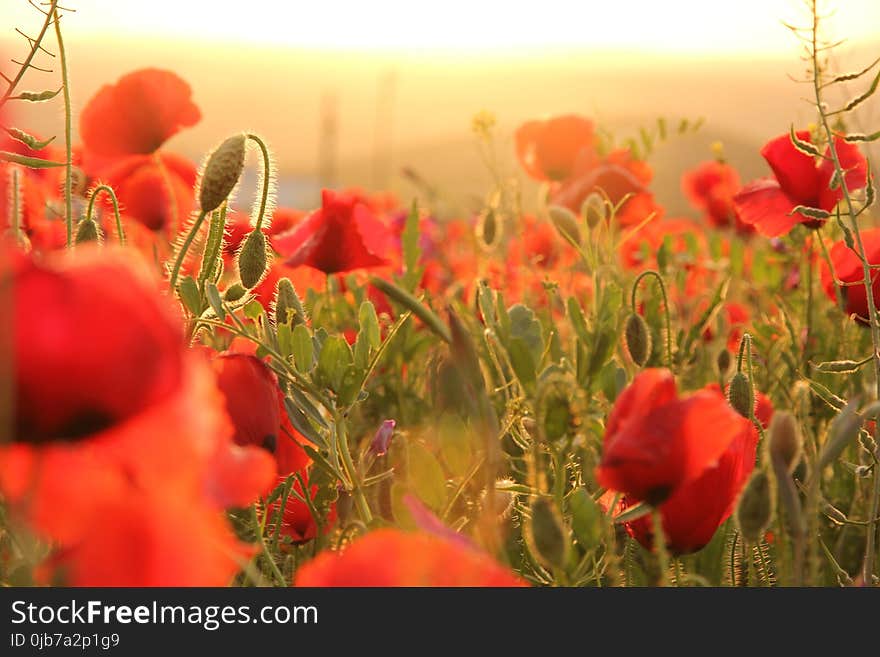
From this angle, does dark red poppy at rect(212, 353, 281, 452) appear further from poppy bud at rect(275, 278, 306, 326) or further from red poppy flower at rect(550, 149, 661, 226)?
red poppy flower at rect(550, 149, 661, 226)

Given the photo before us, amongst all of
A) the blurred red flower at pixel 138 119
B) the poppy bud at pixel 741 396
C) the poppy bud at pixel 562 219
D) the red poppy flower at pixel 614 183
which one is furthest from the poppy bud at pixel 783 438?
the red poppy flower at pixel 614 183

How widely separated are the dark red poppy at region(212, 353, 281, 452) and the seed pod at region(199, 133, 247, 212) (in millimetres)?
110

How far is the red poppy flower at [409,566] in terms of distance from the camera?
425 millimetres

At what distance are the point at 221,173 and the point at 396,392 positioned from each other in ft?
1.88

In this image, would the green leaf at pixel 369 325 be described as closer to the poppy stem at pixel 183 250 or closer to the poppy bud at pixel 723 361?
the poppy stem at pixel 183 250

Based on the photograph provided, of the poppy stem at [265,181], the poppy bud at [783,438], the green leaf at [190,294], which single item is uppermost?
the poppy stem at [265,181]

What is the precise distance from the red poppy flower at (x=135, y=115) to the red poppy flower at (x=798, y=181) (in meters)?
0.65

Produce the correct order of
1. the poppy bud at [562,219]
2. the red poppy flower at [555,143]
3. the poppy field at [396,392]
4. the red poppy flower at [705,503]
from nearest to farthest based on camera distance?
the poppy field at [396,392] → the red poppy flower at [705,503] → the poppy bud at [562,219] → the red poppy flower at [555,143]

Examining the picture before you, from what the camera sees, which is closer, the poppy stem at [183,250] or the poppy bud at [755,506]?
the poppy bud at [755,506]

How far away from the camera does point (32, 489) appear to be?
15.8 inches

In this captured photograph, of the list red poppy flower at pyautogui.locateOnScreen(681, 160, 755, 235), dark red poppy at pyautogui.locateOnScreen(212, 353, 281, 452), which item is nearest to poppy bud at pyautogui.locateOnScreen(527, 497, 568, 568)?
dark red poppy at pyautogui.locateOnScreen(212, 353, 281, 452)
